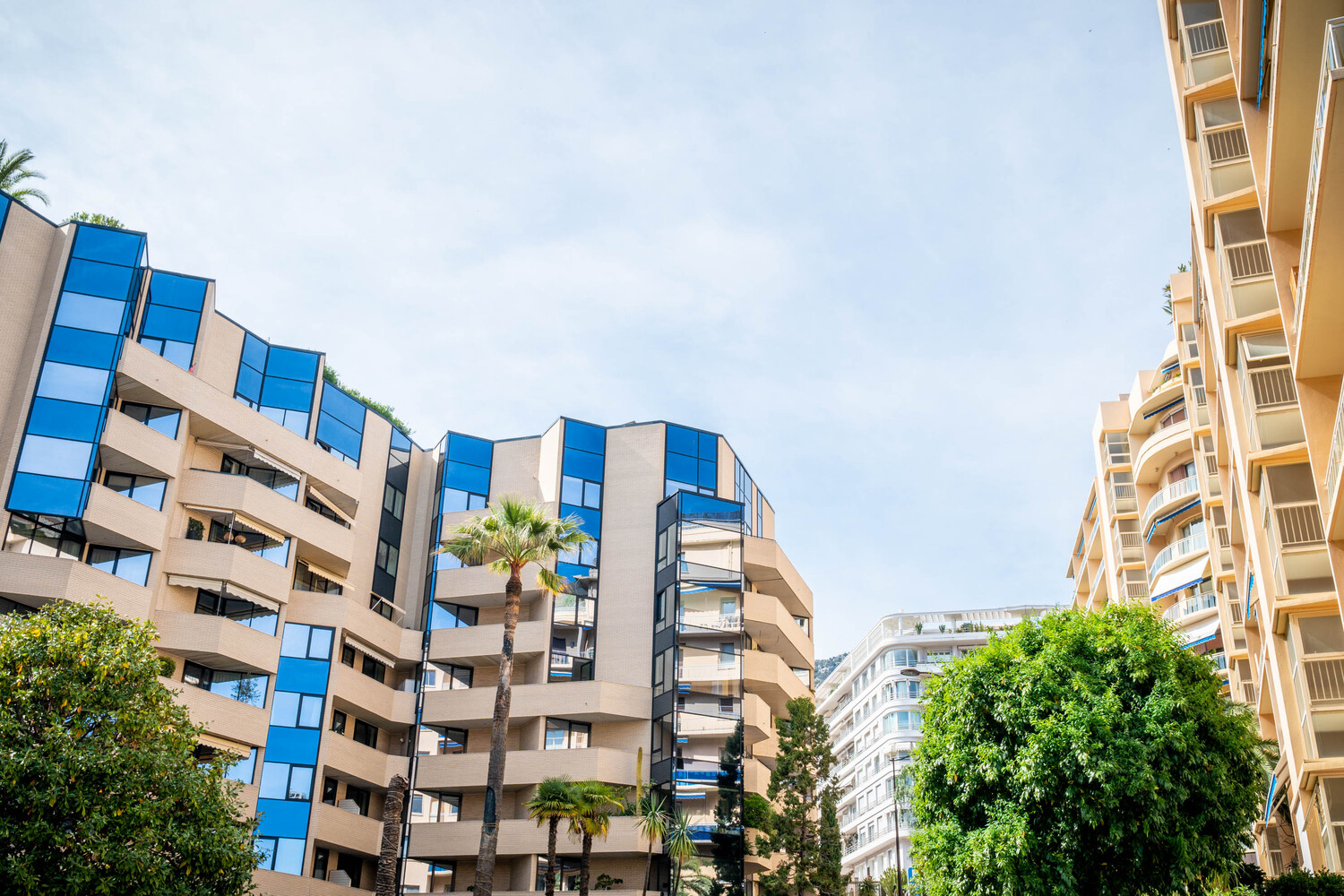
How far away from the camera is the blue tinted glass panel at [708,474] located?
58.1 metres

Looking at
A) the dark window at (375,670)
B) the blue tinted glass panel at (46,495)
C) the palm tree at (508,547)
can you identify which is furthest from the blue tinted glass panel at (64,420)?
the dark window at (375,670)

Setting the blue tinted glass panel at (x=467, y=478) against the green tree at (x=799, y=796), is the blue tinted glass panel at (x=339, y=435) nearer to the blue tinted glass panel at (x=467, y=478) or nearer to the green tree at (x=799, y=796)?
the blue tinted glass panel at (x=467, y=478)

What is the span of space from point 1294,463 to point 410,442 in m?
43.5

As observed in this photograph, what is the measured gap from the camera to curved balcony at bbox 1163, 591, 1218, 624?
57594 mm

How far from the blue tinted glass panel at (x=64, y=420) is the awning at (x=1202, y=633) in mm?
52368

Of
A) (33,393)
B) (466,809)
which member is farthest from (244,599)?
(466,809)

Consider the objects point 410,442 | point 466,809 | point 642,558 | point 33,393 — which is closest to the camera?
point 33,393

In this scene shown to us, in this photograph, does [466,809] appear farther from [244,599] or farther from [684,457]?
[684,457]

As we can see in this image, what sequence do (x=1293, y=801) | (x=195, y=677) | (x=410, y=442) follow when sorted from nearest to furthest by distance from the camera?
(x=1293, y=801) → (x=195, y=677) → (x=410, y=442)

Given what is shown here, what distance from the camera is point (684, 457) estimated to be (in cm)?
5809

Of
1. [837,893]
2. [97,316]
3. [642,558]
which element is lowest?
[837,893]

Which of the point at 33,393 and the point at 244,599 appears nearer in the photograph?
the point at 33,393

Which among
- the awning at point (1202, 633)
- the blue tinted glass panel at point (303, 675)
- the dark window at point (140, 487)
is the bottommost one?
the blue tinted glass panel at point (303, 675)

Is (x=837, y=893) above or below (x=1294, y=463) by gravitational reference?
below
